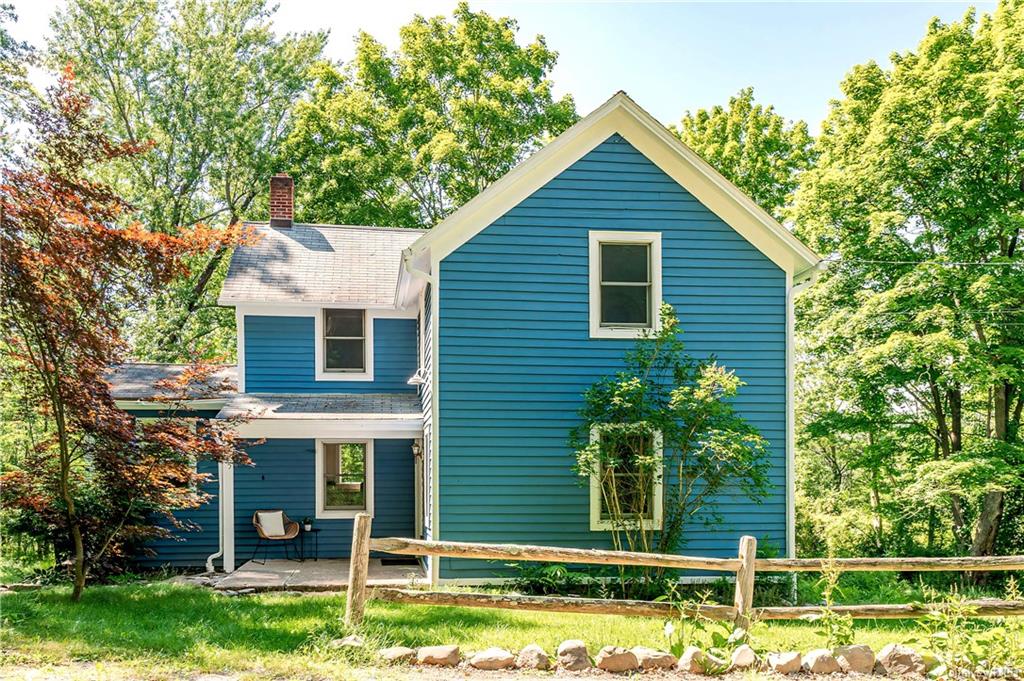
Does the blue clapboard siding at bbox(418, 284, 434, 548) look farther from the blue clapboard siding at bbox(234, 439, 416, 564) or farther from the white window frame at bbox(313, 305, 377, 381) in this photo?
the white window frame at bbox(313, 305, 377, 381)

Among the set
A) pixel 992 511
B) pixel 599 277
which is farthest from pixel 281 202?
pixel 992 511

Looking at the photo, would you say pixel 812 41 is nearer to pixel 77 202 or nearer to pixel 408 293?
pixel 408 293

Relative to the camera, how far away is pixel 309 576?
37.5ft

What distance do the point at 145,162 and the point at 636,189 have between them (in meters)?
18.7

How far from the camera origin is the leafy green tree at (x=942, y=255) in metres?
14.3

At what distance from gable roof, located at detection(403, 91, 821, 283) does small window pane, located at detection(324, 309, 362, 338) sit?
4.24 meters

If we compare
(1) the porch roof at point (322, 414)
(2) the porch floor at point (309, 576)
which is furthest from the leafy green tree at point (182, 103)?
(2) the porch floor at point (309, 576)

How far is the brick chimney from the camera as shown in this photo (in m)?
17.1

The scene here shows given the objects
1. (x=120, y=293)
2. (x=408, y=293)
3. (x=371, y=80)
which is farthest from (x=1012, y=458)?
(x=371, y=80)

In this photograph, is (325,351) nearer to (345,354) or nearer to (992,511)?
(345,354)

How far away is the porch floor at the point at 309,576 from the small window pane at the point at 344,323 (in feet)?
14.1

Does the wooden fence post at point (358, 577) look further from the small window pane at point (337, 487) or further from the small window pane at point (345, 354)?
the small window pane at point (345, 354)

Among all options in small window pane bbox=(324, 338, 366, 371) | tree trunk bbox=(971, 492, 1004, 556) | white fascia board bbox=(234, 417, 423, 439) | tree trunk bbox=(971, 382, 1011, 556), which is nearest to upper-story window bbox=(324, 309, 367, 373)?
small window pane bbox=(324, 338, 366, 371)

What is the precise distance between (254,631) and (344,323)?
8.26 m
